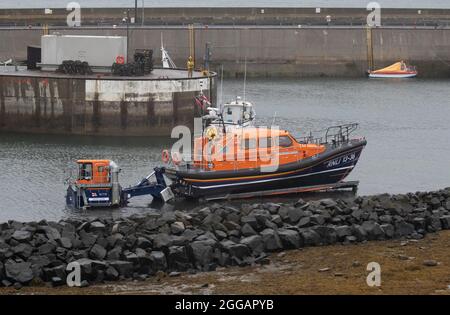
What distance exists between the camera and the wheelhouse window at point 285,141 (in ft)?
95.5

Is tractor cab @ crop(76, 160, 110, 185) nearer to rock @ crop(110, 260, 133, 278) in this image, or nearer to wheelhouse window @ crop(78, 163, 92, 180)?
wheelhouse window @ crop(78, 163, 92, 180)

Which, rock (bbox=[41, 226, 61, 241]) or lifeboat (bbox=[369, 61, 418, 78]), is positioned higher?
lifeboat (bbox=[369, 61, 418, 78])

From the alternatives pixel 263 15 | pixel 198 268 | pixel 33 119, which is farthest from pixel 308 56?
pixel 198 268

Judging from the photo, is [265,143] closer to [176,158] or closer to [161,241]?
[176,158]

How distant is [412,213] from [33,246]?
25.5 ft

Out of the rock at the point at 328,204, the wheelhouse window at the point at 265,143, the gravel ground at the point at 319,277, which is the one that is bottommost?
the gravel ground at the point at 319,277

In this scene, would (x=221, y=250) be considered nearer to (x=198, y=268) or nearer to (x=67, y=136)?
(x=198, y=268)

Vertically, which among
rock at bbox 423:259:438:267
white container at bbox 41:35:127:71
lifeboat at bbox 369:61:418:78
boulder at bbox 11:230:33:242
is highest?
white container at bbox 41:35:127:71

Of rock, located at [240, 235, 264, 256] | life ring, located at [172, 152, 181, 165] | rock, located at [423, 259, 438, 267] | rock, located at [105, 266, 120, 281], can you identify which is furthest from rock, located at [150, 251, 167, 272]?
life ring, located at [172, 152, 181, 165]

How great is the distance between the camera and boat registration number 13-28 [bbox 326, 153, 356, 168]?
30.0 metres

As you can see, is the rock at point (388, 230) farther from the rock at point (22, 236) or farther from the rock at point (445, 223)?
the rock at point (22, 236)

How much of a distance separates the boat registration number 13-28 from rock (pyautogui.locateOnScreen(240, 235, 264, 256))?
33.0ft

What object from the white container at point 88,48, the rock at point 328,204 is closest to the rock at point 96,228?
the rock at point 328,204
